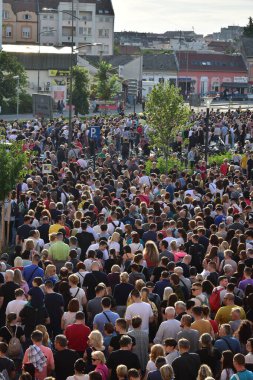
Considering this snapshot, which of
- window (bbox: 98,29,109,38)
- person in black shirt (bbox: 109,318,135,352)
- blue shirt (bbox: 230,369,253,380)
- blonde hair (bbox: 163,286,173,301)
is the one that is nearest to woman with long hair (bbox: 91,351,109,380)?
person in black shirt (bbox: 109,318,135,352)

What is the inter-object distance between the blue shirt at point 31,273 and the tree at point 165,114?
23.4 meters

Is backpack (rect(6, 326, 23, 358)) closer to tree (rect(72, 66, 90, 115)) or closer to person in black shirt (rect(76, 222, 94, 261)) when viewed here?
person in black shirt (rect(76, 222, 94, 261))

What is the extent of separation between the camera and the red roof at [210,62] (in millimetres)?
131250

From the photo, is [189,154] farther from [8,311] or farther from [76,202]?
[8,311]

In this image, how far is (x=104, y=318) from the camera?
1546 centimetres

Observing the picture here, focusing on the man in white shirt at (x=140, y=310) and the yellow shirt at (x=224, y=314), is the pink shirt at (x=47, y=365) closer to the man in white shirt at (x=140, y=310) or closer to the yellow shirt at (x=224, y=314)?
the man in white shirt at (x=140, y=310)

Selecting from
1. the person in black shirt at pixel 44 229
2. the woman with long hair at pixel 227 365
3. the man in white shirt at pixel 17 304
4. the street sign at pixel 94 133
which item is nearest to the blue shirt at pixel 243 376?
the woman with long hair at pixel 227 365

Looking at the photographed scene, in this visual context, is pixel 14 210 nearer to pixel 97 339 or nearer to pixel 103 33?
pixel 97 339

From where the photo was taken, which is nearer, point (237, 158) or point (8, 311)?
point (8, 311)

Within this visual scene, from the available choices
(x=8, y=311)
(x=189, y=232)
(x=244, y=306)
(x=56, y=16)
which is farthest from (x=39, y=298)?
(x=56, y=16)

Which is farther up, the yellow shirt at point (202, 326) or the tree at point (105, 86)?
the yellow shirt at point (202, 326)

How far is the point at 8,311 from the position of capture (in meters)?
16.1

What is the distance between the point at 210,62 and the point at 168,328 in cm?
12017

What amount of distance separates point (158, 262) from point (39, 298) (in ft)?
Result: 11.2
